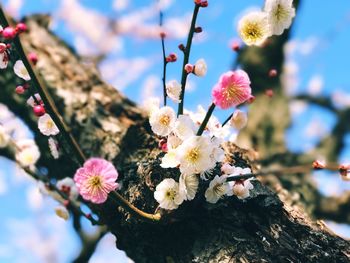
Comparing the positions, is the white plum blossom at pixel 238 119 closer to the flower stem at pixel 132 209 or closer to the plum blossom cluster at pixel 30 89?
the flower stem at pixel 132 209

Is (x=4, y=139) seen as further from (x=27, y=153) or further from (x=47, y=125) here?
(x=47, y=125)

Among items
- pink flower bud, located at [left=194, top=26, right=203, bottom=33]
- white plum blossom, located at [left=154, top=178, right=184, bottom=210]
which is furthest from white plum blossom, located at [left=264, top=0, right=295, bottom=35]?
white plum blossom, located at [left=154, top=178, right=184, bottom=210]

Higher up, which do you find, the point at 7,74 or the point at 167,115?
the point at 7,74

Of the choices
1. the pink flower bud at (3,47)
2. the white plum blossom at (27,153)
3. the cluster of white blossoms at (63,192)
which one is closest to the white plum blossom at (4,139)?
the white plum blossom at (27,153)

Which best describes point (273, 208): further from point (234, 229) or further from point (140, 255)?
point (140, 255)

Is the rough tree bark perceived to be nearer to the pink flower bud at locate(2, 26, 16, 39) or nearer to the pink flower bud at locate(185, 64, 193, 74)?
the pink flower bud at locate(185, 64, 193, 74)

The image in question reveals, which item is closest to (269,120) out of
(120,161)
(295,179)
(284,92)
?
(284,92)

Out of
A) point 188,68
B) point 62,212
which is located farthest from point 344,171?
point 62,212

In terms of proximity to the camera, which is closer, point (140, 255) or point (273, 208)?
point (273, 208)
